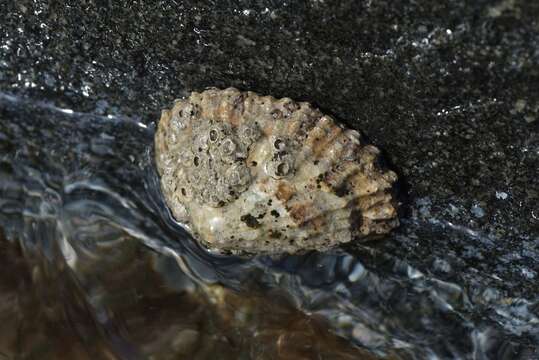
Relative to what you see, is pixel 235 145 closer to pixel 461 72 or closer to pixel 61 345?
pixel 461 72

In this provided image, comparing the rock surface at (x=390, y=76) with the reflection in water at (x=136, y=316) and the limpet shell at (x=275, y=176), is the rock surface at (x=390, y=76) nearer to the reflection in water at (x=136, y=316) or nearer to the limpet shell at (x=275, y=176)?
the limpet shell at (x=275, y=176)

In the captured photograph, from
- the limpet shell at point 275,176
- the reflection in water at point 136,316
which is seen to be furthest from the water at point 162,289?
the limpet shell at point 275,176

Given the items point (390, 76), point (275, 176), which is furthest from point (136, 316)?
point (390, 76)

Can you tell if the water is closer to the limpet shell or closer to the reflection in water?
the reflection in water

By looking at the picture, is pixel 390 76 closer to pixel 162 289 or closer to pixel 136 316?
pixel 162 289

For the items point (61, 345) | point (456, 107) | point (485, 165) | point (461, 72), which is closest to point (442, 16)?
point (461, 72)

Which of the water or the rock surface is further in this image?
the water

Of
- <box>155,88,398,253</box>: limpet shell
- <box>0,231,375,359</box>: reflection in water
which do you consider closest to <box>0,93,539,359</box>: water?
<box>0,231,375,359</box>: reflection in water
